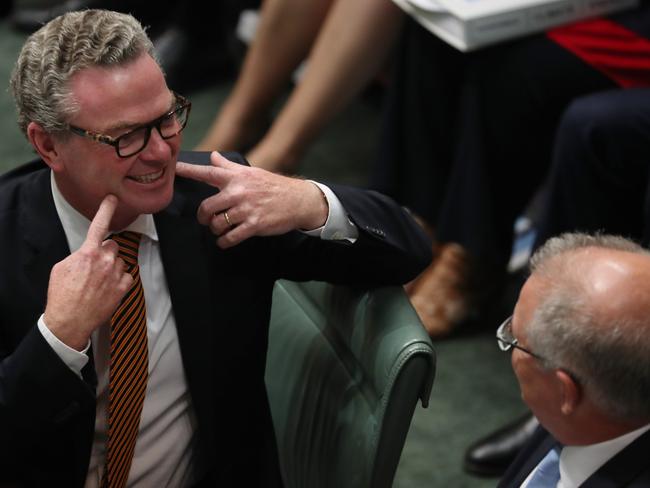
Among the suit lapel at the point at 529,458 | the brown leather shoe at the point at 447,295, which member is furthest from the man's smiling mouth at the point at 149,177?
the brown leather shoe at the point at 447,295

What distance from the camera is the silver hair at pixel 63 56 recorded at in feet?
4.55

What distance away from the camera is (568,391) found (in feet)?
4.27

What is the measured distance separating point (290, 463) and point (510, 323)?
0.53 metres

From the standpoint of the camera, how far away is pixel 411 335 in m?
1.46

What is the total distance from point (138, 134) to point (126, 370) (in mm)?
360

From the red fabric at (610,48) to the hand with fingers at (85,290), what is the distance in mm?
1476

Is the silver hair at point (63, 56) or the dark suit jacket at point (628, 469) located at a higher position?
the silver hair at point (63, 56)

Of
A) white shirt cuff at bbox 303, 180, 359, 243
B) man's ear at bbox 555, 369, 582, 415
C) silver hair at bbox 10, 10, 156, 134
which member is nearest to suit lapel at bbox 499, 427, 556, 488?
man's ear at bbox 555, 369, 582, 415

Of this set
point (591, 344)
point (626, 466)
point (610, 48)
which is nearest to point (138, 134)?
point (591, 344)

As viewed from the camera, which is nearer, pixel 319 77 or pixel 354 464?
pixel 354 464

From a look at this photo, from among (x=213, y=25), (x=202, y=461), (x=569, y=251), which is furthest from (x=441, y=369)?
(x=213, y=25)

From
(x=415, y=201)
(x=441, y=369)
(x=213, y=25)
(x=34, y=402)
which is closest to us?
(x=34, y=402)

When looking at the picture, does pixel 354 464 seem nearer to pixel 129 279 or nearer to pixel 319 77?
pixel 129 279

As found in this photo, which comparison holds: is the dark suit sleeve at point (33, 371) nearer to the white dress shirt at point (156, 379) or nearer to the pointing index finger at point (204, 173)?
the white dress shirt at point (156, 379)
